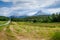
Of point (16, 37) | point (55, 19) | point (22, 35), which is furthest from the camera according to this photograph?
point (55, 19)

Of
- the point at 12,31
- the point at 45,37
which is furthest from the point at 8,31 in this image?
the point at 45,37

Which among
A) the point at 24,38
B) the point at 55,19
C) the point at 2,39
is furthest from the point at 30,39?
the point at 55,19

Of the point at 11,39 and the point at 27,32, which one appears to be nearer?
the point at 11,39

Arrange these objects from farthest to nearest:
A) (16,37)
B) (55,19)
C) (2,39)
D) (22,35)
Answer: (55,19) < (22,35) < (16,37) < (2,39)

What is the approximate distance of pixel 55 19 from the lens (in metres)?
53.0

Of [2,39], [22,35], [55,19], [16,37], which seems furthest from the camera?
[55,19]

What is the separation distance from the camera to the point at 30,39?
74.8 feet

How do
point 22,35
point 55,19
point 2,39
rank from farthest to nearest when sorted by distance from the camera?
point 55,19 < point 22,35 < point 2,39

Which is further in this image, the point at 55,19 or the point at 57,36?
→ the point at 55,19

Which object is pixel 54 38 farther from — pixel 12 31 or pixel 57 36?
pixel 12 31

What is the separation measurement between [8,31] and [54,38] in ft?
18.4

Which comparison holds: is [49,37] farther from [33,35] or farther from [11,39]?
[11,39]

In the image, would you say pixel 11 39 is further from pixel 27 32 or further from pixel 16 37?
pixel 27 32

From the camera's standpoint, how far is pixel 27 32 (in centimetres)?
2484
